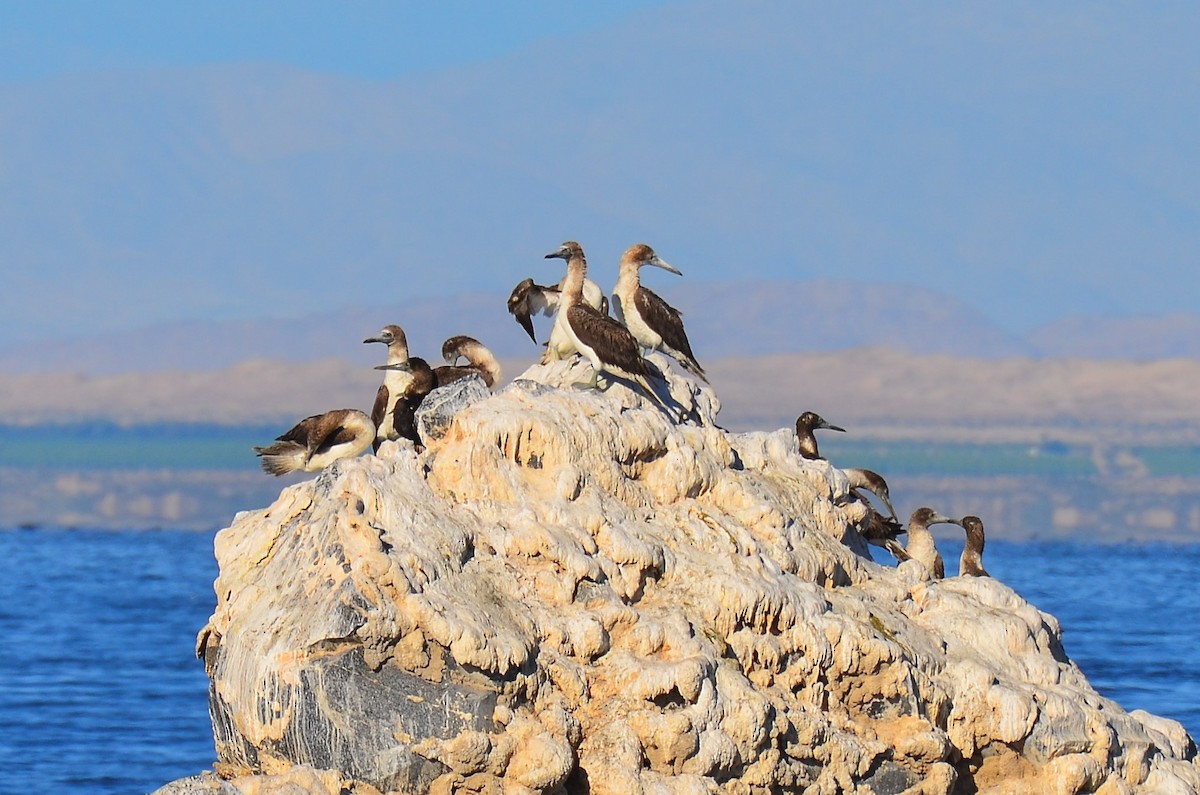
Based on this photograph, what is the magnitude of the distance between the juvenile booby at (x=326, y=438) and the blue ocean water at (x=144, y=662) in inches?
280

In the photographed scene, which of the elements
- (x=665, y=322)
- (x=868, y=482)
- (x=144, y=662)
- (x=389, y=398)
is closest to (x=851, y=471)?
(x=868, y=482)

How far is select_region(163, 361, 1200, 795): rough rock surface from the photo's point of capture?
8.79 meters

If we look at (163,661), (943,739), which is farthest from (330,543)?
(163,661)

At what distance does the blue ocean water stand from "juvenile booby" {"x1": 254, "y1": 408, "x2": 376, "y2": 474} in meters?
7.10

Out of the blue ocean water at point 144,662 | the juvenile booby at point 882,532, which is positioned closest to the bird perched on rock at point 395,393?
the juvenile booby at point 882,532

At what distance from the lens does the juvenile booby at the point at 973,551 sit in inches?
572

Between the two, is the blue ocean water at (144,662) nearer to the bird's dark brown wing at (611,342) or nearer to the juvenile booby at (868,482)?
the juvenile booby at (868,482)

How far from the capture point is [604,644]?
9.17 metres

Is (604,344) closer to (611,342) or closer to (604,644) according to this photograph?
(611,342)

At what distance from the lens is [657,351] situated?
14586mm

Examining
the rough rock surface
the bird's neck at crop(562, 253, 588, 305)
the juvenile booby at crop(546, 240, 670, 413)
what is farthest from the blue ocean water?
the rough rock surface

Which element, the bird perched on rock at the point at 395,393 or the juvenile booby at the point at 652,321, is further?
the juvenile booby at the point at 652,321

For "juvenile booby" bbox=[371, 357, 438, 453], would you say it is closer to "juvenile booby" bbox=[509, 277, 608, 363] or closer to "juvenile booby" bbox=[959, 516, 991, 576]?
"juvenile booby" bbox=[509, 277, 608, 363]

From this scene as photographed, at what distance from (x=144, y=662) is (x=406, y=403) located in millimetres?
22994
